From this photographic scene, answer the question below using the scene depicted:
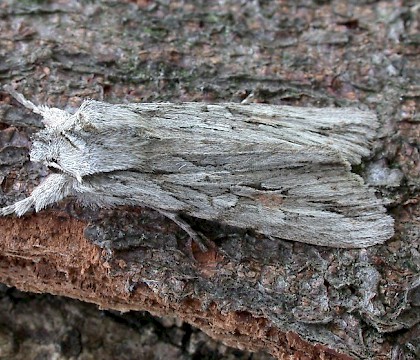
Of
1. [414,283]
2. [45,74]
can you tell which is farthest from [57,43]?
[414,283]

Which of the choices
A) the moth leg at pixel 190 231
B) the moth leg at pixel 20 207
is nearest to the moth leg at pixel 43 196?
the moth leg at pixel 20 207

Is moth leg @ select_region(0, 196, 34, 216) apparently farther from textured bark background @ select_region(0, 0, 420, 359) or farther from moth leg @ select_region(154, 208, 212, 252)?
moth leg @ select_region(154, 208, 212, 252)

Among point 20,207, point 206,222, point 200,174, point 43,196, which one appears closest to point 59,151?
point 43,196

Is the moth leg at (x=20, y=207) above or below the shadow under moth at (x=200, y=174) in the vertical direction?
below

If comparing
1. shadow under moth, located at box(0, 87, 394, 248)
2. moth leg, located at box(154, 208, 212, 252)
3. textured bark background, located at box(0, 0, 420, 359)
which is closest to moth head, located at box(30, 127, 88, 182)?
shadow under moth, located at box(0, 87, 394, 248)

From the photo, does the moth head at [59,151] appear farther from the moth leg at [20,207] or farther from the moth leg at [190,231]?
the moth leg at [190,231]

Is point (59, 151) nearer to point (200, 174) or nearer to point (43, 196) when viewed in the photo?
point (43, 196)

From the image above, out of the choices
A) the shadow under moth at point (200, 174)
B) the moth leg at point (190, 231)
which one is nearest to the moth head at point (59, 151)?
the shadow under moth at point (200, 174)

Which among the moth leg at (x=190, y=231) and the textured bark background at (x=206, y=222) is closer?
the textured bark background at (x=206, y=222)
